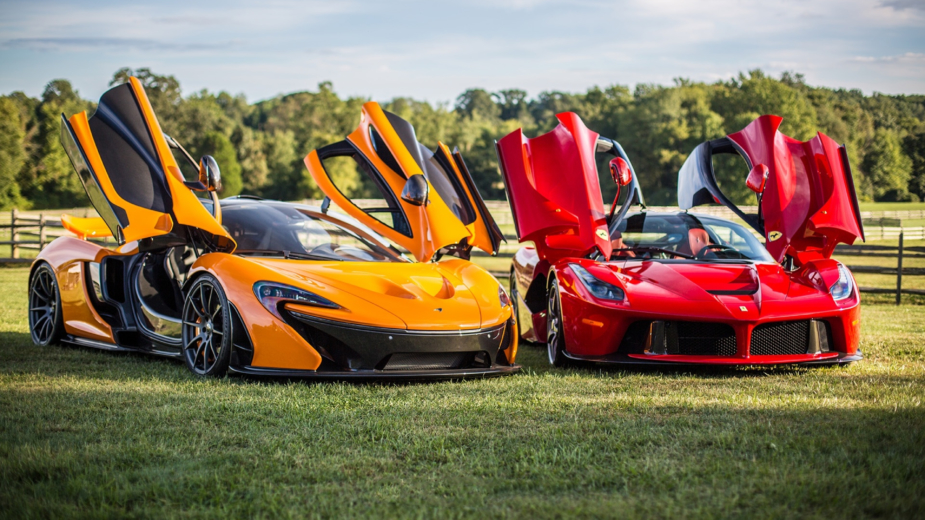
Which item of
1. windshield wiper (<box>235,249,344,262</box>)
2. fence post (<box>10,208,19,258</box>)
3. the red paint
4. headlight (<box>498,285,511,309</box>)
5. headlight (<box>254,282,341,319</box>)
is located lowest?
fence post (<box>10,208,19,258</box>)

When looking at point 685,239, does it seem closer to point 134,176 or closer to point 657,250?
point 657,250

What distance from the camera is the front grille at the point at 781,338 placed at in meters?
6.13

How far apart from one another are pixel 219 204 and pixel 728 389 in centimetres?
396

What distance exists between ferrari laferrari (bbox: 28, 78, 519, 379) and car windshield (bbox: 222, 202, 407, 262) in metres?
0.01

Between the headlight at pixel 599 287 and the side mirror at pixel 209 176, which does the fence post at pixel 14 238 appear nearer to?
the side mirror at pixel 209 176

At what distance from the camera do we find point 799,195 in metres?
7.11

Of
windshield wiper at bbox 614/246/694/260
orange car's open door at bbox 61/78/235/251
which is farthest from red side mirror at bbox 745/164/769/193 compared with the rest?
orange car's open door at bbox 61/78/235/251

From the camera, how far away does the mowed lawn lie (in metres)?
3.07

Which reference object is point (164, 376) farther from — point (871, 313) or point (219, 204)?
point (871, 313)

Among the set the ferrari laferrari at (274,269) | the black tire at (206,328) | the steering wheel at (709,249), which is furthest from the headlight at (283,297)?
the steering wheel at (709,249)

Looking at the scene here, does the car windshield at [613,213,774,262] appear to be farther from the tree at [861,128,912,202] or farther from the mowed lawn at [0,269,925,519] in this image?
the tree at [861,128,912,202]

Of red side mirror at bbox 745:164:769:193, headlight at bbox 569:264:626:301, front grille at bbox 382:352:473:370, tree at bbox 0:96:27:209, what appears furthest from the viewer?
tree at bbox 0:96:27:209

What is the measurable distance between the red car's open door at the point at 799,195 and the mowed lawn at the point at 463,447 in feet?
4.73

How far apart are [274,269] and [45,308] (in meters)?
2.92
